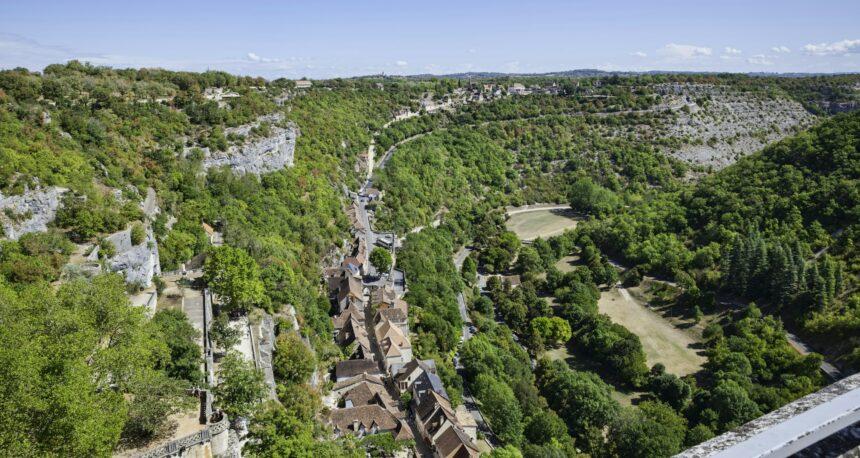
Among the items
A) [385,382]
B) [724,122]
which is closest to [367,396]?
[385,382]

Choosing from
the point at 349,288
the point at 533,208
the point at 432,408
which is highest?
the point at 349,288

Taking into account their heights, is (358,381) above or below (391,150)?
below

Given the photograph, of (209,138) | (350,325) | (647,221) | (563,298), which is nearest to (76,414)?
(350,325)

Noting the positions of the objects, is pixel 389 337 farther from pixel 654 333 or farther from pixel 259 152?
pixel 654 333

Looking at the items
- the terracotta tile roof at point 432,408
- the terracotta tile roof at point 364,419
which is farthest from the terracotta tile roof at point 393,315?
the terracotta tile roof at point 364,419

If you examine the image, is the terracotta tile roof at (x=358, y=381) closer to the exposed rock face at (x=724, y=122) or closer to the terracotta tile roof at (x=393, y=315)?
the terracotta tile roof at (x=393, y=315)

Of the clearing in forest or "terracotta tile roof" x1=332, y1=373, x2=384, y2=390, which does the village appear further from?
the clearing in forest

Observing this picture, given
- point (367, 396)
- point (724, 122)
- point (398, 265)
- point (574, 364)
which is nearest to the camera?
point (367, 396)
